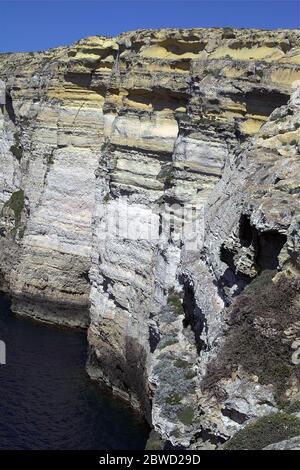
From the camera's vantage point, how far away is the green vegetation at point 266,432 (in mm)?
8953

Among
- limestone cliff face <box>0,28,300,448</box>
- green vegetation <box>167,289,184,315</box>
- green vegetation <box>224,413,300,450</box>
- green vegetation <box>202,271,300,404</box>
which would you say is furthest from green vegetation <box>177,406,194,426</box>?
green vegetation <box>167,289,184,315</box>

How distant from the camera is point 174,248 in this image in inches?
867

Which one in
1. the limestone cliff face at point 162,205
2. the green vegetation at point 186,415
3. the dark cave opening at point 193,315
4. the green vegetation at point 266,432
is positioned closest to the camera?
the green vegetation at point 266,432

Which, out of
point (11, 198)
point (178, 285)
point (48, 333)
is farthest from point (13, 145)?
point (178, 285)

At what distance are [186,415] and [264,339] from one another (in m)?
2.44

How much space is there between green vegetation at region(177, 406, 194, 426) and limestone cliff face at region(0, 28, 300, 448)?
28mm

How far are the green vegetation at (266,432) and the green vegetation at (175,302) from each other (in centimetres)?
785

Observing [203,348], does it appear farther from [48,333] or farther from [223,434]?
[48,333]

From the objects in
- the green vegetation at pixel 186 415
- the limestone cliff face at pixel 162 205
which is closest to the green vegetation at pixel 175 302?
the limestone cliff face at pixel 162 205

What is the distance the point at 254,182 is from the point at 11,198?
2978 centimetres

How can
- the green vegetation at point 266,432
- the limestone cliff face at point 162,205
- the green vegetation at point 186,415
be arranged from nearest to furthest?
the green vegetation at point 266,432, the green vegetation at point 186,415, the limestone cliff face at point 162,205

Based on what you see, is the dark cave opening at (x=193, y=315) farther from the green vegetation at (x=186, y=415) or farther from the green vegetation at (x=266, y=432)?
the green vegetation at (x=266, y=432)

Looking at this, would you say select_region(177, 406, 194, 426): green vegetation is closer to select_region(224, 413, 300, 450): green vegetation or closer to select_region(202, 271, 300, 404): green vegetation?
select_region(202, 271, 300, 404): green vegetation

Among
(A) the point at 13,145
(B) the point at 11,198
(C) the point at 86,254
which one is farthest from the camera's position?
(A) the point at 13,145
